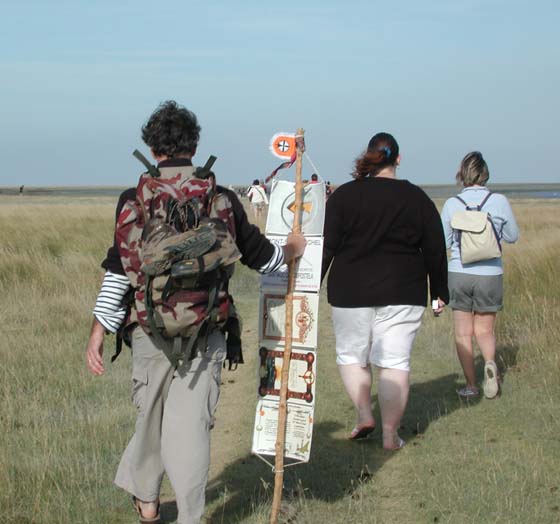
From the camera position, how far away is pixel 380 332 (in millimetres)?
5801

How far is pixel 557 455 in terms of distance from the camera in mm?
5801

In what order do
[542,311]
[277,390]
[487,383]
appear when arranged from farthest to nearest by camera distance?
[542,311]
[487,383]
[277,390]

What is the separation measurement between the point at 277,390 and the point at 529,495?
1.53m

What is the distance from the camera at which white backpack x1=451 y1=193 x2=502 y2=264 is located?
703 centimetres

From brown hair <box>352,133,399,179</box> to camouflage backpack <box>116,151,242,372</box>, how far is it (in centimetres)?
207

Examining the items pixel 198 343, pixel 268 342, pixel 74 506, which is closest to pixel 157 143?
pixel 198 343

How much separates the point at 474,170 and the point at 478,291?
0.94 metres

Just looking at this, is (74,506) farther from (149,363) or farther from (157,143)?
(157,143)

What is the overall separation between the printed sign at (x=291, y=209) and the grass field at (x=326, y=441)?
1385 mm

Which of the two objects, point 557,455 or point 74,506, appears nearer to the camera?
point 74,506

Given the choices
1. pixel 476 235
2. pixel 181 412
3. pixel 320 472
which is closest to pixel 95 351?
pixel 181 412

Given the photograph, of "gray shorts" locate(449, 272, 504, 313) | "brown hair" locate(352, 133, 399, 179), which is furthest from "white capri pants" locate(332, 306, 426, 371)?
"gray shorts" locate(449, 272, 504, 313)

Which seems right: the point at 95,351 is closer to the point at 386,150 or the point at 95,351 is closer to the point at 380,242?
the point at 380,242

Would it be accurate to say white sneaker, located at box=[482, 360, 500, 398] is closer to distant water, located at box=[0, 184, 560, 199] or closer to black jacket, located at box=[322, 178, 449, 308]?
black jacket, located at box=[322, 178, 449, 308]
